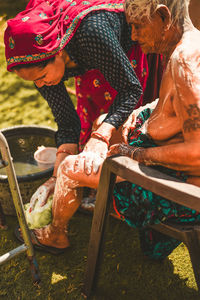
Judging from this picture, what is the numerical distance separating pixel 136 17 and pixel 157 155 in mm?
811

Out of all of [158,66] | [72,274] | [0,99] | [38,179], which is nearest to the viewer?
[72,274]

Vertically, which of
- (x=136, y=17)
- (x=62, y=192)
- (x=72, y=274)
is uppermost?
(x=136, y=17)

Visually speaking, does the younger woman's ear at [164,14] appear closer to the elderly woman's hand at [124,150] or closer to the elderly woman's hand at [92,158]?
the elderly woman's hand at [124,150]

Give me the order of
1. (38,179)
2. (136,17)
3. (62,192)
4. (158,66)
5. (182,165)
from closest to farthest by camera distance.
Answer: (182,165)
(136,17)
(62,192)
(38,179)
(158,66)

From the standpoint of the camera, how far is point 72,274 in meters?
2.30

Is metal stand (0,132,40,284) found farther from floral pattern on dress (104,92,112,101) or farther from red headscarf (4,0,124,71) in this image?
floral pattern on dress (104,92,112,101)

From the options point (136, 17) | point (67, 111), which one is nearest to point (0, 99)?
point (67, 111)

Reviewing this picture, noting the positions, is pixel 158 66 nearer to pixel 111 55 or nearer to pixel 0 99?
pixel 111 55

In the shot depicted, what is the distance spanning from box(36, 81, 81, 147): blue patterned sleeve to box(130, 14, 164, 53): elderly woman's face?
3.06 feet

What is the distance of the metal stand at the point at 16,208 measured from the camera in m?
1.76

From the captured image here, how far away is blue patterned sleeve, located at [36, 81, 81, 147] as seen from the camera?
8.35 feet

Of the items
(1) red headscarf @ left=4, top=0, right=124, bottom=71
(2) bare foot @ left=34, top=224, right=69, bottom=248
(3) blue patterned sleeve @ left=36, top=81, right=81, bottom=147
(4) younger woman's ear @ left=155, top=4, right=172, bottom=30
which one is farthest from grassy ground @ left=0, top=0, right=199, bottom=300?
(4) younger woman's ear @ left=155, top=4, right=172, bottom=30

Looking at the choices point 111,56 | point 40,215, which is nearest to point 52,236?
point 40,215

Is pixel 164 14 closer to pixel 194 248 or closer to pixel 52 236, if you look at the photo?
pixel 194 248
